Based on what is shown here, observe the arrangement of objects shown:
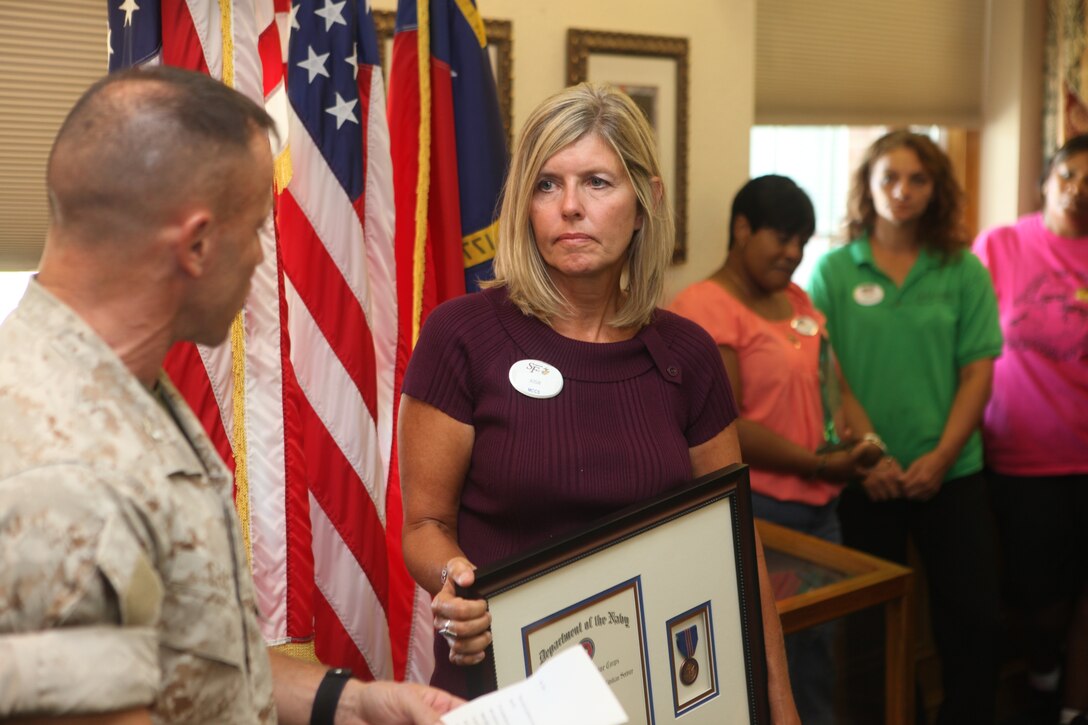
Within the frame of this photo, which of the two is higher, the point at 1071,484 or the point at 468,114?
the point at 468,114

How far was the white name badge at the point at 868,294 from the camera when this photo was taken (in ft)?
10.4

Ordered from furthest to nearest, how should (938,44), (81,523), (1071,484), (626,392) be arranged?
(938,44), (1071,484), (626,392), (81,523)

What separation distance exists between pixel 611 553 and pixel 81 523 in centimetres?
82

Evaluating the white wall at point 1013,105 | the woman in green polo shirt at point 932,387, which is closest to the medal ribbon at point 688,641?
the woman in green polo shirt at point 932,387

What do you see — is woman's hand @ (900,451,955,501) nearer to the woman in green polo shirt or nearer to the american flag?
the woman in green polo shirt

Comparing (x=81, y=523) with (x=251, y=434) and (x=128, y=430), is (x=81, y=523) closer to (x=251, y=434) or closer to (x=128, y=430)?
(x=128, y=430)

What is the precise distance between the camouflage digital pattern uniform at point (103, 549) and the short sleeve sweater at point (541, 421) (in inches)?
25.7

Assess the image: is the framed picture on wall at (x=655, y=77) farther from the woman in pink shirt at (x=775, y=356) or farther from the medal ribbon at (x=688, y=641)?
the medal ribbon at (x=688, y=641)

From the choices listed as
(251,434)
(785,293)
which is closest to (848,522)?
(785,293)

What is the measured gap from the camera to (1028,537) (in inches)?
136

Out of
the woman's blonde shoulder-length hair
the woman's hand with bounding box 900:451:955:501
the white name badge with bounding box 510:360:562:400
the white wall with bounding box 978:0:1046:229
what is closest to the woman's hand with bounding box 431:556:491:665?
the white name badge with bounding box 510:360:562:400

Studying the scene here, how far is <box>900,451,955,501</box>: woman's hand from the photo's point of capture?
10.0 feet

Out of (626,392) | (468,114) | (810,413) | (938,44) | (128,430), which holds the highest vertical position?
(938,44)

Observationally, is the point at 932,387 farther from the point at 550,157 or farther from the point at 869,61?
the point at 550,157
